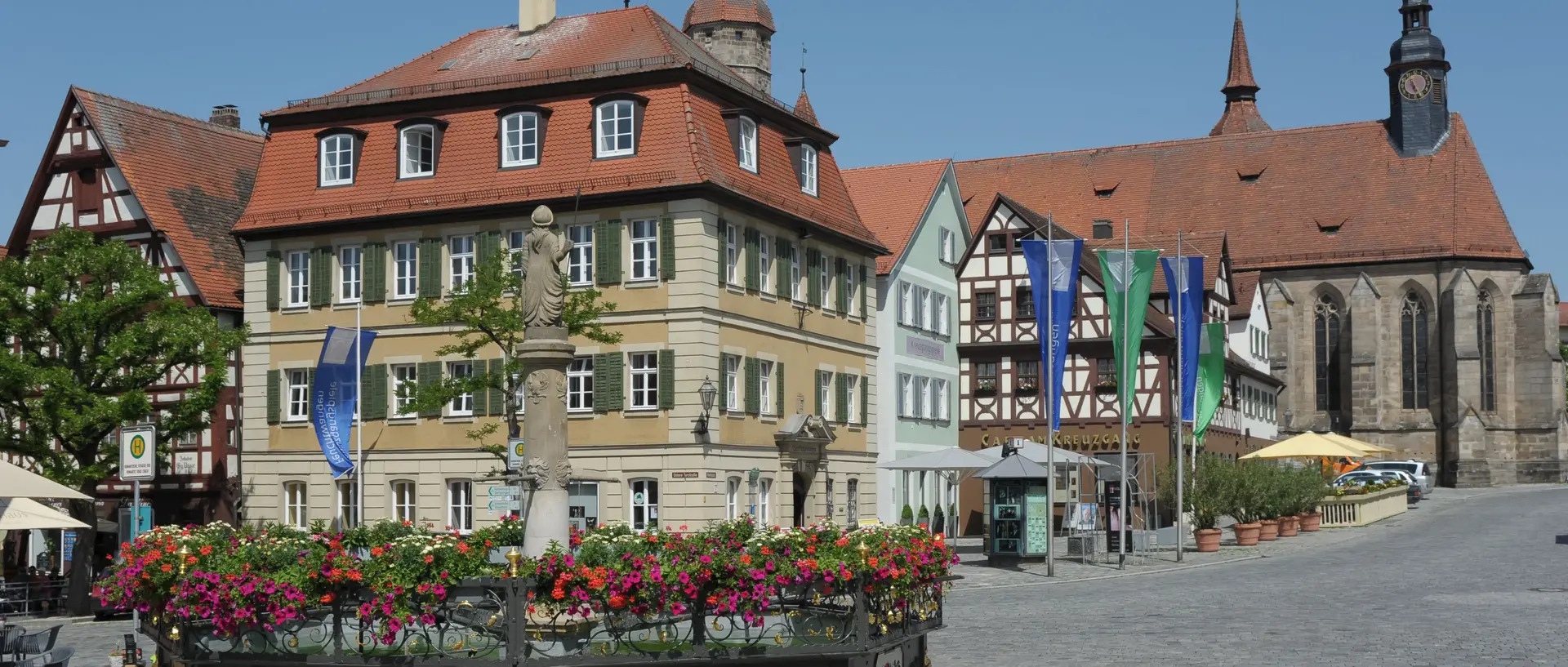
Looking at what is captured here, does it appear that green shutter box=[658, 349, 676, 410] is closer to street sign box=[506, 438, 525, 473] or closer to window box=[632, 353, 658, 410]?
window box=[632, 353, 658, 410]

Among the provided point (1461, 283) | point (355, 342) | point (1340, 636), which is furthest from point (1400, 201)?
point (1340, 636)

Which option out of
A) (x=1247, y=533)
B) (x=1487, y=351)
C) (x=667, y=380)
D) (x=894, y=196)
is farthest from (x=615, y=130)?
(x=1487, y=351)

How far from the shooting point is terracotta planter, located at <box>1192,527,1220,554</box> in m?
35.6

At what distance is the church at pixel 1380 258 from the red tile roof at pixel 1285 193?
0.24ft

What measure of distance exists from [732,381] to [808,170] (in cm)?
615

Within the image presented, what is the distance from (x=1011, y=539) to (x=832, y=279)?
9.26 metres

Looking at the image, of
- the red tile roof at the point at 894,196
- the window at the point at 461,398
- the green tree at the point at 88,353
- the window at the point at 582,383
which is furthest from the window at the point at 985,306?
the green tree at the point at 88,353

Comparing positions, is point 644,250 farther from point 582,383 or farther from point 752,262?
point 582,383

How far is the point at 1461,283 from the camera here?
237 feet

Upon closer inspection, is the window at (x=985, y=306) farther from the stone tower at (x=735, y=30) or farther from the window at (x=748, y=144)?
the stone tower at (x=735, y=30)

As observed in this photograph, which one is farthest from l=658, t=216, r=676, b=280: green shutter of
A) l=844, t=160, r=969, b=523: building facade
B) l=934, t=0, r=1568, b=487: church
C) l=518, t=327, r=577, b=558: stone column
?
l=934, t=0, r=1568, b=487: church

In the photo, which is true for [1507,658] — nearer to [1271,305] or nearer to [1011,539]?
[1011,539]

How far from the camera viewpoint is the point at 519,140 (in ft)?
119

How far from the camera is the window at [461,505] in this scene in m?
36.6
